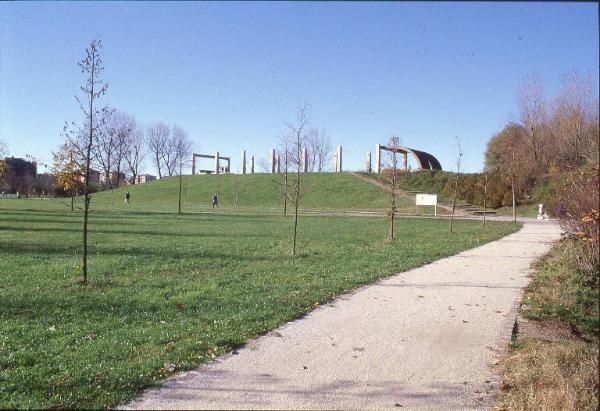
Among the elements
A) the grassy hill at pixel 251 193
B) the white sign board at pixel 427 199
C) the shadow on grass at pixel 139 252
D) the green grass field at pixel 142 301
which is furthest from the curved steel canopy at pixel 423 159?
the shadow on grass at pixel 139 252

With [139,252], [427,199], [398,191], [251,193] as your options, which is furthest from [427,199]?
[251,193]

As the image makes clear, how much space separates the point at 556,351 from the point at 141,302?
5575 millimetres

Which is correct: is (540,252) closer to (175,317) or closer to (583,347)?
(583,347)

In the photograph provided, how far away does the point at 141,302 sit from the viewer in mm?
7512

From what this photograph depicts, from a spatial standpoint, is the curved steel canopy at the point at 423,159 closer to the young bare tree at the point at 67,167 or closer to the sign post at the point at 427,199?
the sign post at the point at 427,199

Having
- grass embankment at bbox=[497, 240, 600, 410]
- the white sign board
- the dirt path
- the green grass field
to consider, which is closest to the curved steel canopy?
the dirt path

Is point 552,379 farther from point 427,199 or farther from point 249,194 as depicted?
point 249,194

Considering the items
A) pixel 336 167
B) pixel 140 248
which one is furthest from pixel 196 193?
pixel 140 248

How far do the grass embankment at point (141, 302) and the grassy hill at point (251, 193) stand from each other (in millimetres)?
33665

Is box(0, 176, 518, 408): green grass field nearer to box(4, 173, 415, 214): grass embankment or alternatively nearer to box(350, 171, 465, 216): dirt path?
box(350, 171, 465, 216): dirt path

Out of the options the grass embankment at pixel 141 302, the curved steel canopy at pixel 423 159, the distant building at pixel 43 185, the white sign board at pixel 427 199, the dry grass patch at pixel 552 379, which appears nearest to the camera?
the dry grass patch at pixel 552 379

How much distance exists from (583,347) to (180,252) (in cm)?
1052

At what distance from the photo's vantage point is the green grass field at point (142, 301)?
453cm

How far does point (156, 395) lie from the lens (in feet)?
13.3
